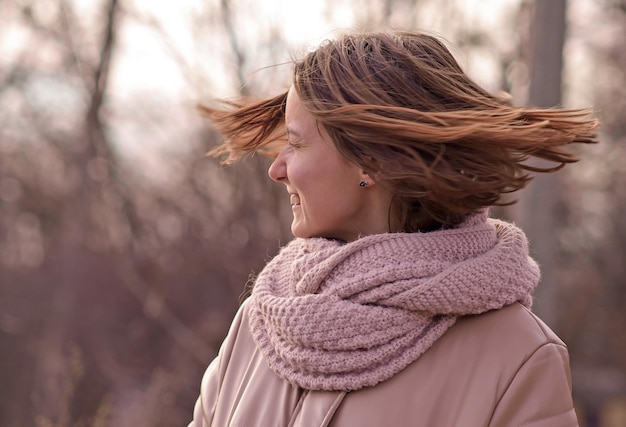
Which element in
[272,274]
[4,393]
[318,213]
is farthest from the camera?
[4,393]

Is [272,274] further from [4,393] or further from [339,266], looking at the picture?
[4,393]

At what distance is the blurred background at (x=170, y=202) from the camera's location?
594 centimetres

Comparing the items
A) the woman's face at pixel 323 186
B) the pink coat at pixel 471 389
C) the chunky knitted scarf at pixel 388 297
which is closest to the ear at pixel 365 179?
the woman's face at pixel 323 186

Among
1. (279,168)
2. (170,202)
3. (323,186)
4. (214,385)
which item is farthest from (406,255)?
(170,202)

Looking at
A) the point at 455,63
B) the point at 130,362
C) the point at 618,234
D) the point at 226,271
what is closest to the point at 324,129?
the point at 455,63

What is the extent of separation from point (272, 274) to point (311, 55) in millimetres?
486

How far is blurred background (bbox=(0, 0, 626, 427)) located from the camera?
5938mm

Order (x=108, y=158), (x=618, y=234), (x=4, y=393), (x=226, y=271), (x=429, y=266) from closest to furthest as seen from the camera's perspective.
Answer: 1. (x=429, y=266)
2. (x=226, y=271)
3. (x=108, y=158)
4. (x=4, y=393)
5. (x=618, y=234)

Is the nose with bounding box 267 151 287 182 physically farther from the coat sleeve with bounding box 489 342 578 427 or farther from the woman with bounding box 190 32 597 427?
the coat sleeve with bounding box 489 342 578 427

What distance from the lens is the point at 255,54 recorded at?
586 cm

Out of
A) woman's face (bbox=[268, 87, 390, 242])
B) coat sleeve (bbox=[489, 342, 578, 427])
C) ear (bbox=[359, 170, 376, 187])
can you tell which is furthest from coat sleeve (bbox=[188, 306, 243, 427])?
coat sleeve (bbox=[489, 342, 578, 427])

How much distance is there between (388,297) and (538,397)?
330 millimetres

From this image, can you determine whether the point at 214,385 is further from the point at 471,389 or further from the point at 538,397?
the point at 538,397

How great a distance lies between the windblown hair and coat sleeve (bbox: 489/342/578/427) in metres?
0.33
